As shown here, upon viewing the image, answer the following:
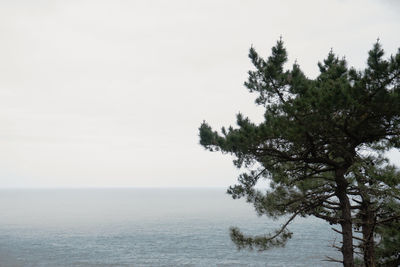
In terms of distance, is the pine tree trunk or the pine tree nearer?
the pine tree

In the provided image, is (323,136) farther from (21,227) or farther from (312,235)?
(21,227)

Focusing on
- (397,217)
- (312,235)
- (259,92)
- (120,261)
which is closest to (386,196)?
(397,217)

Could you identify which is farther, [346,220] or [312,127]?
[346,220]

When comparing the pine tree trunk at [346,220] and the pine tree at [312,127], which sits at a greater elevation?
the pine tree at [312,127]

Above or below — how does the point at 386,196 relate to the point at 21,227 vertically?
above

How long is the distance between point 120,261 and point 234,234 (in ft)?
141

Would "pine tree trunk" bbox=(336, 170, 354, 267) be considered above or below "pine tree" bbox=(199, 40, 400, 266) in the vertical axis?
below

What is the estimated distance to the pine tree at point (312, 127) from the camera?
837 centimetres

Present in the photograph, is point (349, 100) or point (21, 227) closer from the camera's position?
point (349, 100)

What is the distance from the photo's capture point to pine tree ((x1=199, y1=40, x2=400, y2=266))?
8.37 meters

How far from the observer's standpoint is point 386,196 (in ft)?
33.6

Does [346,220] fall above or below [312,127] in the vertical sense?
below

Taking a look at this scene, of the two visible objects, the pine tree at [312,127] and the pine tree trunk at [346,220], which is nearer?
the pine tree at [312,127]

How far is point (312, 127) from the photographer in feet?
30.0
